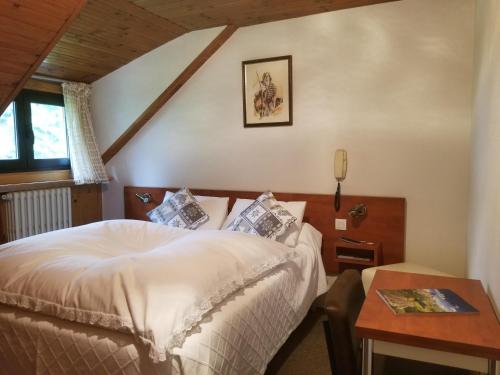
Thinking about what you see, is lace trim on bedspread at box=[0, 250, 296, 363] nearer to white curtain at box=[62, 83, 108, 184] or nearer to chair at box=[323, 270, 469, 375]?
chair at box=[323, 270, 469, 375]

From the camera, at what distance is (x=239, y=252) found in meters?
2.25

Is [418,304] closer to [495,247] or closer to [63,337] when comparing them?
[495,247]

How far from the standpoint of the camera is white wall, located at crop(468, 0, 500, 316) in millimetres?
1513

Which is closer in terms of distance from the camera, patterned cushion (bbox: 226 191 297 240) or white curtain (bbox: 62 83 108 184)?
patterned cushion (bbox: 226 191 297 240)

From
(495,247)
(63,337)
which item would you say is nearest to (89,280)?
(63,337)

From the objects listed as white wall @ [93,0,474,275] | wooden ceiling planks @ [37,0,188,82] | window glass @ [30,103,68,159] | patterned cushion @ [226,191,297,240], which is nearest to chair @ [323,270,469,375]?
patterned cushion @ [226,191,297,240]

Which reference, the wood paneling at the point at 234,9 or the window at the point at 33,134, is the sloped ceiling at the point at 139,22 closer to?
the wood paneling at the point at 234,9

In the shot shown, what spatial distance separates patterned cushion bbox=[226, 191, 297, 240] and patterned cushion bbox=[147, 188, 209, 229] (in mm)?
351

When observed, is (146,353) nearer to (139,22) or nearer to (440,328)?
(440,328)

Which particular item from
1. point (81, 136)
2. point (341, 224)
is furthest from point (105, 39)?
point (341, 224)

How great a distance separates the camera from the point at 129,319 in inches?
62.7

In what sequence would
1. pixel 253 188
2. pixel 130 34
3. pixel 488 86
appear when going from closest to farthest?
1. pixel 488 86
2. pixel 130 34
3. pixel 253 188

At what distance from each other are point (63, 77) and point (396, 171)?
3.24 m

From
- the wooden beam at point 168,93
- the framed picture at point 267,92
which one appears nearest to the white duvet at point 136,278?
the framed picture at point 267,92
